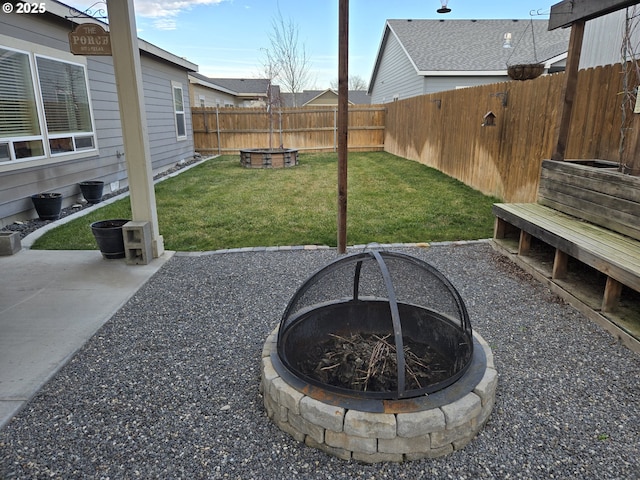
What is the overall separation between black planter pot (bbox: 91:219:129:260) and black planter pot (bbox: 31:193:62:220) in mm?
2032

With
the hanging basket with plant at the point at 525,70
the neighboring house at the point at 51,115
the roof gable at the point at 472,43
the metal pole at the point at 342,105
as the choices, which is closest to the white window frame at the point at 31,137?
the neighboring house at the point at 51,115

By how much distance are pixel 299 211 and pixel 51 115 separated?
404 centimetres

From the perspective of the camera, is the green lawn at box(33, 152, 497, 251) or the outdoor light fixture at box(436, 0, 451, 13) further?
the outdoor light fixture at box(436, 0, 451, 13)

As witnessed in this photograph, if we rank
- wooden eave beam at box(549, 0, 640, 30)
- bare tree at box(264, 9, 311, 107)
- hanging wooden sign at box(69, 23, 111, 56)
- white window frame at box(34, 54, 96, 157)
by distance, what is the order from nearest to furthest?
wooden eave beam at box(549, 0, 640, 30) < hanging wooden sign at box(69, 23, 111, 56) < white window frame at box(34, 54, 96, 157) < bare tree at box(264, 9, 311, 107)

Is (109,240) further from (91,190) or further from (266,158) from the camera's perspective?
(266,158)

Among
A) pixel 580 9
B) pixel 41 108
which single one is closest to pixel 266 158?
pixel 41 108

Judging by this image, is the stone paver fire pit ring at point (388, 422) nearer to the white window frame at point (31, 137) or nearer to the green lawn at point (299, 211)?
the green lawn at point (299, 211)

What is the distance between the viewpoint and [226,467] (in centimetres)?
179

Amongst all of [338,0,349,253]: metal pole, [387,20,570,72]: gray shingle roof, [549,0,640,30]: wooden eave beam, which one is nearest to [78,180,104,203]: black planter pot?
[338,0,349,253]: metal pole

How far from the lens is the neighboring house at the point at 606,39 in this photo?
6598 mm

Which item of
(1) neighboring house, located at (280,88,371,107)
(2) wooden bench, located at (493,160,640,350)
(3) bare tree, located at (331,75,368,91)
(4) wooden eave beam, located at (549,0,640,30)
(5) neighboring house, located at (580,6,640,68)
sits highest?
(3) bare tree, located at (331,75,368,91)

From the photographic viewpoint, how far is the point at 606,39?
718 cm

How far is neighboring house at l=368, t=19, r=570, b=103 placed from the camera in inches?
563

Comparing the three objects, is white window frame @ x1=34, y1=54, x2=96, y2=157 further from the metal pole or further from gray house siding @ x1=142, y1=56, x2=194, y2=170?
the metal pole
